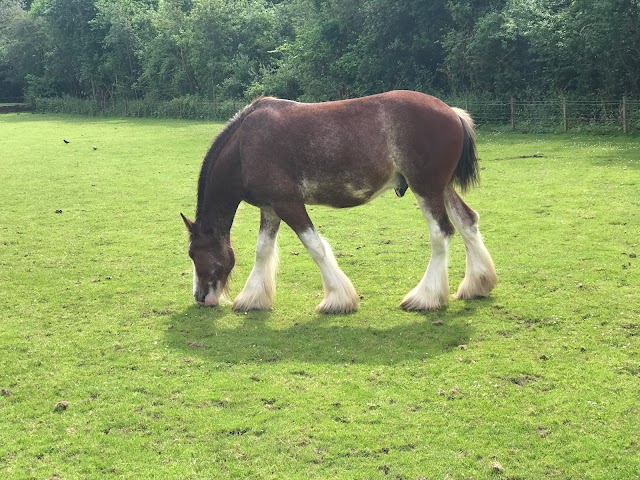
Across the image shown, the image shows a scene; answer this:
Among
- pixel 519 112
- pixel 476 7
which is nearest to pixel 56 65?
pixel 476 7

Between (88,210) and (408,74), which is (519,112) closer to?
(408,74)

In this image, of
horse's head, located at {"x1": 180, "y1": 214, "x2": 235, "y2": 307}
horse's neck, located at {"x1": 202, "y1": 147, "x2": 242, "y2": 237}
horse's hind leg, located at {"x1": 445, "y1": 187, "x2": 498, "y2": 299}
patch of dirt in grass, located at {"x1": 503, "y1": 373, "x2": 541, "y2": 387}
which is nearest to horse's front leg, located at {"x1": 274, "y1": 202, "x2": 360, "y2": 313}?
horse's neck, located at {"x1": 202, "y1": 147, "x2": 242, "y2": 237}

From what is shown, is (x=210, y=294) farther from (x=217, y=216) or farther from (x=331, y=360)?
(x=331, y=360)

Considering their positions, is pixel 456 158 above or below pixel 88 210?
above

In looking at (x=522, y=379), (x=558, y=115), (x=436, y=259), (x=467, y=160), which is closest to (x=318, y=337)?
(x=436, y=259)

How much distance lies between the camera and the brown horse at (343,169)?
293 inches

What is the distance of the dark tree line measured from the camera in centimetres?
2741

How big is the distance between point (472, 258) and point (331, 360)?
2466 mm

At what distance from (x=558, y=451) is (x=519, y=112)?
25.3 meters

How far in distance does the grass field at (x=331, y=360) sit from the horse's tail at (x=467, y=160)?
4.32ft

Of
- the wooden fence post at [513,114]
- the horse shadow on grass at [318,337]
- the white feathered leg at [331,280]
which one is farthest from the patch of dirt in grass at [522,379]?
the wooden fence post at [513,114]

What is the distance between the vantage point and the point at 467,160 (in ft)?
25.9

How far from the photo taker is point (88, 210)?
14.3 metres

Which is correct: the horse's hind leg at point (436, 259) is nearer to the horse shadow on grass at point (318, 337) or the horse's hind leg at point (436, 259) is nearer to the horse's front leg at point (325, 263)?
the horse shadow on grass at point (318, 337)
